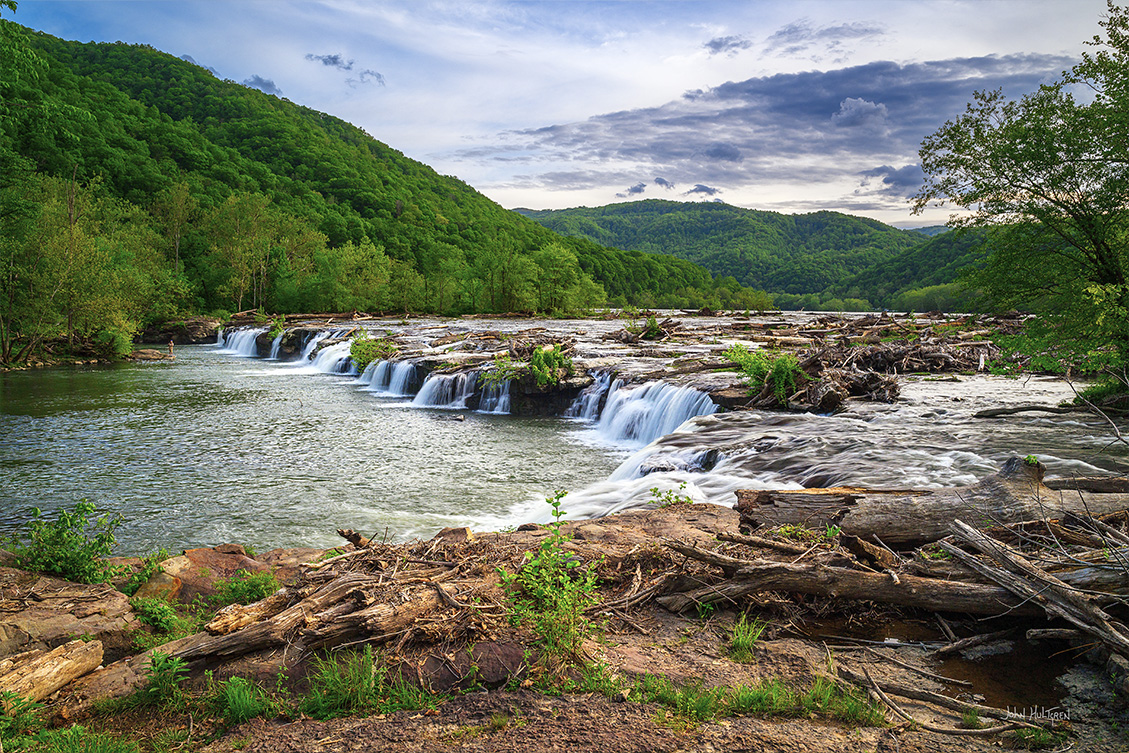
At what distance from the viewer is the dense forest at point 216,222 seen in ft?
87.8

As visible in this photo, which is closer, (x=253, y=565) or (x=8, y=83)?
(x=253, y=565)

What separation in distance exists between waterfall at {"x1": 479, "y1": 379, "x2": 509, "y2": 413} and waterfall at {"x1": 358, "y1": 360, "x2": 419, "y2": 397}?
441 cm

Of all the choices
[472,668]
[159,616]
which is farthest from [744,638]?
[159,616]

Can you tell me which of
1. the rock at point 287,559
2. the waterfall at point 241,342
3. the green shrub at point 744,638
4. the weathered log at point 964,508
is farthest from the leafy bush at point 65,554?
the waterfall at point 241,342

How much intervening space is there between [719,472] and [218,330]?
46053 mm

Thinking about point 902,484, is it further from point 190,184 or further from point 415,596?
point 190,184

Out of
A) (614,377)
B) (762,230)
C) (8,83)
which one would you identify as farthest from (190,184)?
(762,230)

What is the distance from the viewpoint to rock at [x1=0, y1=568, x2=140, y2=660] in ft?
17.1

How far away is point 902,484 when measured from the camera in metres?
8.99

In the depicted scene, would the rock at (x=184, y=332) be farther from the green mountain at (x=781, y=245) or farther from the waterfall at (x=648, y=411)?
the green mountain at (x=781, y=245)

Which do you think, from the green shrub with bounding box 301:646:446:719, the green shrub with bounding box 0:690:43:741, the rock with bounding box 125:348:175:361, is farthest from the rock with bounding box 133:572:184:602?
the rock with bounding box 125:348:175:361

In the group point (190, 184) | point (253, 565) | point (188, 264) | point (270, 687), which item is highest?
point (190, 184)
